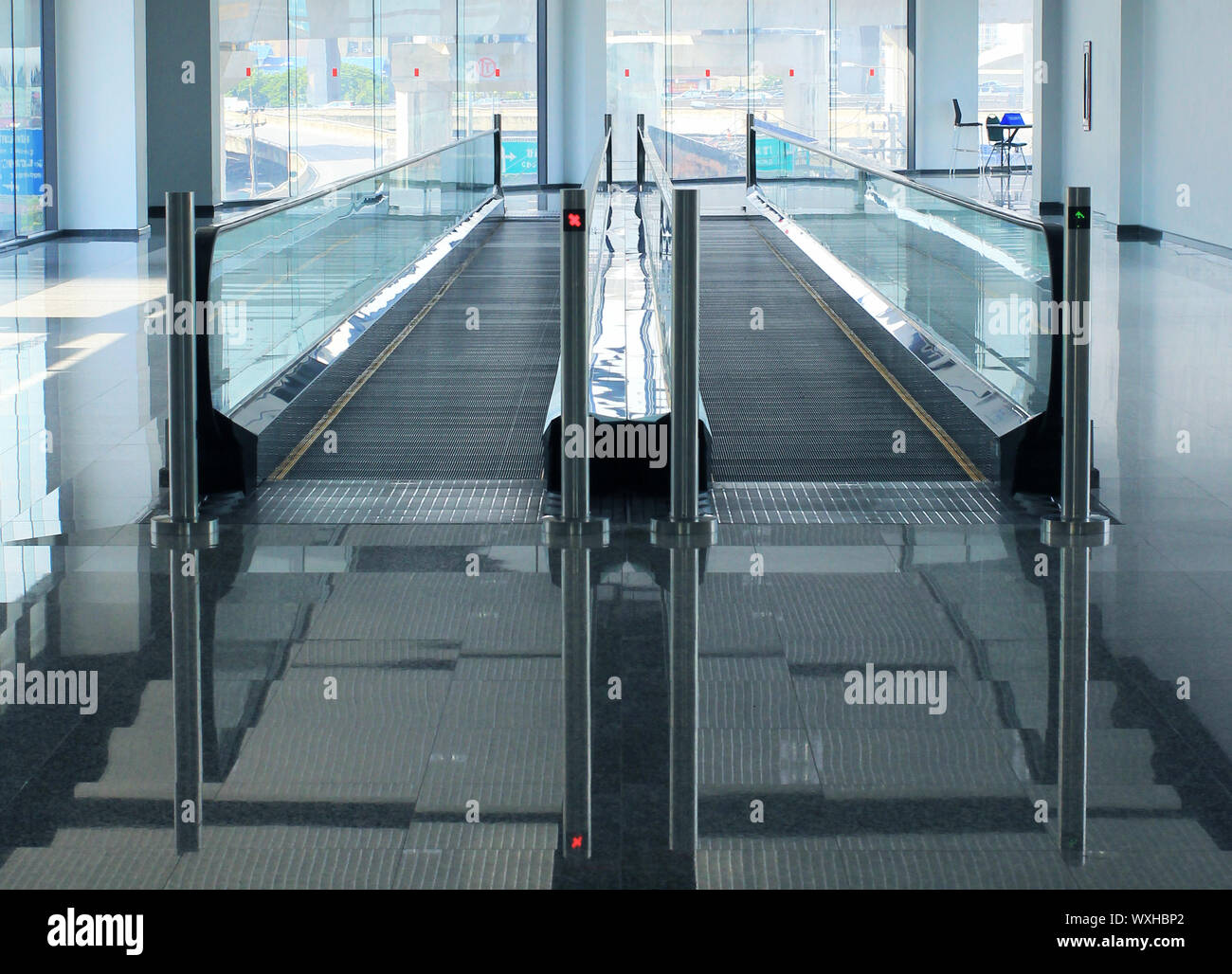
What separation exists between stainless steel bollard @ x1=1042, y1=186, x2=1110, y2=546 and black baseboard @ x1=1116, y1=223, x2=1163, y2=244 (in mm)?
11239

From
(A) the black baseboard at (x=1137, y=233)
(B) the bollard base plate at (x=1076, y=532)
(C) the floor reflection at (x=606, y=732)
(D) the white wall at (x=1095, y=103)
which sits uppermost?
(D) the white wall at (x=1095, y=103)

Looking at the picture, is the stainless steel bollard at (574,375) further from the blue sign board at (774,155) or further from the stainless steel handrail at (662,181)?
the blue sign board at (774,155)

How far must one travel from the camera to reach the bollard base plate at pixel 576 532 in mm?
4875

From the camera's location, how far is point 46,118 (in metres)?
16.3

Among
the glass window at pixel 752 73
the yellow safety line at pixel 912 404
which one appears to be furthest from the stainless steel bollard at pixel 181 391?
the glass window at pixel 752 73

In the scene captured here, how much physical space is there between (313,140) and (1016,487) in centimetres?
1753

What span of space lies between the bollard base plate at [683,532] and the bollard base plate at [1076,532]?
3.47ft

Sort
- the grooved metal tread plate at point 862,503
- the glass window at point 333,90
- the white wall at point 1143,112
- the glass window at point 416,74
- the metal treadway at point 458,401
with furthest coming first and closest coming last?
the glass window at point 416,74 → the glass window at point 333,90 → the white wall at point 1143,112 → the metal treadway at point 458,401 → the grooved metal tread plate at point 862,503

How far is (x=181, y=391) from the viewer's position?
508cm

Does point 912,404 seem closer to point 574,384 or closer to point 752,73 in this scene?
point 574,384

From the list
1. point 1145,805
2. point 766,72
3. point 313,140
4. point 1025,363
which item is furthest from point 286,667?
point 766,72

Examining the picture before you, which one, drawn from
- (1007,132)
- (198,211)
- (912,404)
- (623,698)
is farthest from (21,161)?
(1007,132)

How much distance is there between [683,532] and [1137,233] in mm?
12736

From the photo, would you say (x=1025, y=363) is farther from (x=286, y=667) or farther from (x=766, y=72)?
(x=766, y=72)
